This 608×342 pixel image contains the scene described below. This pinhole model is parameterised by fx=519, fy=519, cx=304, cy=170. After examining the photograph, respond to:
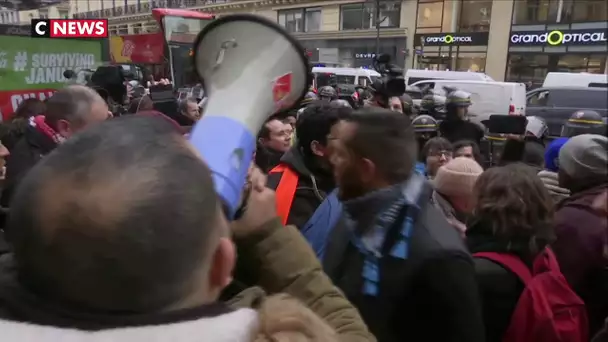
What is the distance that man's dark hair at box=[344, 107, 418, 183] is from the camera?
1675mm

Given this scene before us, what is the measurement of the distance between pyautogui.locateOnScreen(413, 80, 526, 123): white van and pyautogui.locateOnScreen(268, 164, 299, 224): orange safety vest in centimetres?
996

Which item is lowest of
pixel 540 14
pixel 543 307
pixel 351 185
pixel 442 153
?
pixel 543 307

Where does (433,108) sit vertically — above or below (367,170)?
below

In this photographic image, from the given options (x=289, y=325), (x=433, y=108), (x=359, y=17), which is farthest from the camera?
(x=359, y=17)

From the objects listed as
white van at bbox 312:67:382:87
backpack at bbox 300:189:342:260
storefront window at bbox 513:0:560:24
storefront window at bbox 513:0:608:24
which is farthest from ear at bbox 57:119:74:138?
white van at bbox 312:67:382:87

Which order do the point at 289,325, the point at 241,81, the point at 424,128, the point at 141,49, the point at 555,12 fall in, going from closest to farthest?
the point at 289,325
the point at 241,81
the point at 555,12
the point at 424,128
the point at 141,49

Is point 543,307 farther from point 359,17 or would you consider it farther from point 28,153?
point 359,17

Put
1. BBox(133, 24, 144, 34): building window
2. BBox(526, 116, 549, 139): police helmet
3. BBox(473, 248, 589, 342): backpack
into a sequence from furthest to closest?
1. BBox(133, 24, 144, 34): building window
2. BBox(526, 116, 549, 139): police helmet
3. BBox(473, 248, 589, 342): backpack

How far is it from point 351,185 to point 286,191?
27.0 inches

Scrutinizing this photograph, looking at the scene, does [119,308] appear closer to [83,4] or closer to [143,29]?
[143,29]

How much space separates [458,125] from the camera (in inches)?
208

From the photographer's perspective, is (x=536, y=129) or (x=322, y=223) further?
(x=536, y=129)

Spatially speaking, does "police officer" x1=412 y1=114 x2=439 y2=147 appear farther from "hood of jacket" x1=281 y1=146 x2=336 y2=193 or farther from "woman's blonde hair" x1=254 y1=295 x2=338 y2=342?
"woman's blonde hair" x1=254 y1=295 x2=338 y2=342

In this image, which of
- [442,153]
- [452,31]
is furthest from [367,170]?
[452,31]
